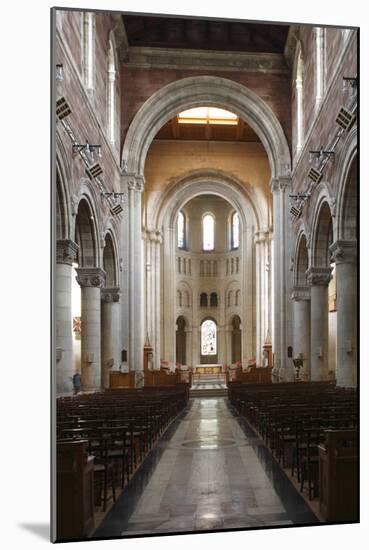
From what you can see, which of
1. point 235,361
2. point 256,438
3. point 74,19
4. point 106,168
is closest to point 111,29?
point 74,19

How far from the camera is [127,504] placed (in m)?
8.22

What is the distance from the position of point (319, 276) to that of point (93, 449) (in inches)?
348

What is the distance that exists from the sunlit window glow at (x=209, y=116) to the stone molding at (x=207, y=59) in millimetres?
8548

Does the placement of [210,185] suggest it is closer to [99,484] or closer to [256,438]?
[256,438]

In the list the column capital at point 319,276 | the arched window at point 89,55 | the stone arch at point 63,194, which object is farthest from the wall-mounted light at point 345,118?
the arched window at point 89,55

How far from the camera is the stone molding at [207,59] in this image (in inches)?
449

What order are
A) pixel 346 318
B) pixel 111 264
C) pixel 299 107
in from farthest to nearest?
pixel 111 264 → pixel 299 107 → pixel 346 318

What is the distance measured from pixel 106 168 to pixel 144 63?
4579mm

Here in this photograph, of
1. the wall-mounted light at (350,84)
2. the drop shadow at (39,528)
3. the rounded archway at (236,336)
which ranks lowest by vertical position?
the drop shadow at (39,528)

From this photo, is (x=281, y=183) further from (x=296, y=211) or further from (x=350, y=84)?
(x=350, y=84)

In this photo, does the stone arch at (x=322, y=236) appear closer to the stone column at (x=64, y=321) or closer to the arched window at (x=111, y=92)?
the arched window at (x=111, y=92)

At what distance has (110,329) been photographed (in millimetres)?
19297

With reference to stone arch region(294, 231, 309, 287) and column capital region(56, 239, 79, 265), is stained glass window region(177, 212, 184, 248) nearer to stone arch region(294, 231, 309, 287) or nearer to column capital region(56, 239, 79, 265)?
stone arch region(294, 231, 309, 287)

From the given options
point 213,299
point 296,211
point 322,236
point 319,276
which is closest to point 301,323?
point 319,276
